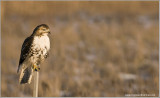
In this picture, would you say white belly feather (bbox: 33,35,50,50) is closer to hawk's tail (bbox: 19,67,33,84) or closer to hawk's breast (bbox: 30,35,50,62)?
hawk's breast (bbox: 30,35,50,62)

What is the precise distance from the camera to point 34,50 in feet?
9.01

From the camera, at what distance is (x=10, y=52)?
30.9 feet

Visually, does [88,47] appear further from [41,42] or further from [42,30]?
[42,30]

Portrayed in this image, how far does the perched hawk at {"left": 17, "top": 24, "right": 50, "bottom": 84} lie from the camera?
2.55m

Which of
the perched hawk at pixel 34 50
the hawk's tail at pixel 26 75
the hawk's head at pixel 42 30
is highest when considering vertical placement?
the hawk's head at pixel 42 30

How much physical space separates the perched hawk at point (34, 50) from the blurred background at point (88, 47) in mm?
2705

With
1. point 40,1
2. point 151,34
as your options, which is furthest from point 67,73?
point 40,1

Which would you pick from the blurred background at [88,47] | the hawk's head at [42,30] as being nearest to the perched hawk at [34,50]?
the hawk's head at [42,30]

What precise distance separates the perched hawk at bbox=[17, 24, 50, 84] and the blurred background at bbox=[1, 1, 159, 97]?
2705 mm

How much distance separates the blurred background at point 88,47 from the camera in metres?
6.86

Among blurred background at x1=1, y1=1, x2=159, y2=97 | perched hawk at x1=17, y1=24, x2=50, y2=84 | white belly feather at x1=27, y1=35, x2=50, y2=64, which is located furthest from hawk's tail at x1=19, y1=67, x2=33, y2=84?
blurred background at x1=1, y1=1, x2=159, y2=97

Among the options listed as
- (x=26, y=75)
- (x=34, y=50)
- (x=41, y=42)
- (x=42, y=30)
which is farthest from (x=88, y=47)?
(x=42, y=30)

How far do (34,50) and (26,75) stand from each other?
14.1 inches

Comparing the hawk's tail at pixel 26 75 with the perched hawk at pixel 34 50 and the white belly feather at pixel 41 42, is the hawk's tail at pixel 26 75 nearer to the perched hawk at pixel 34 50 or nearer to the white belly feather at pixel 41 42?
the perched hawk at pixel 34 50
